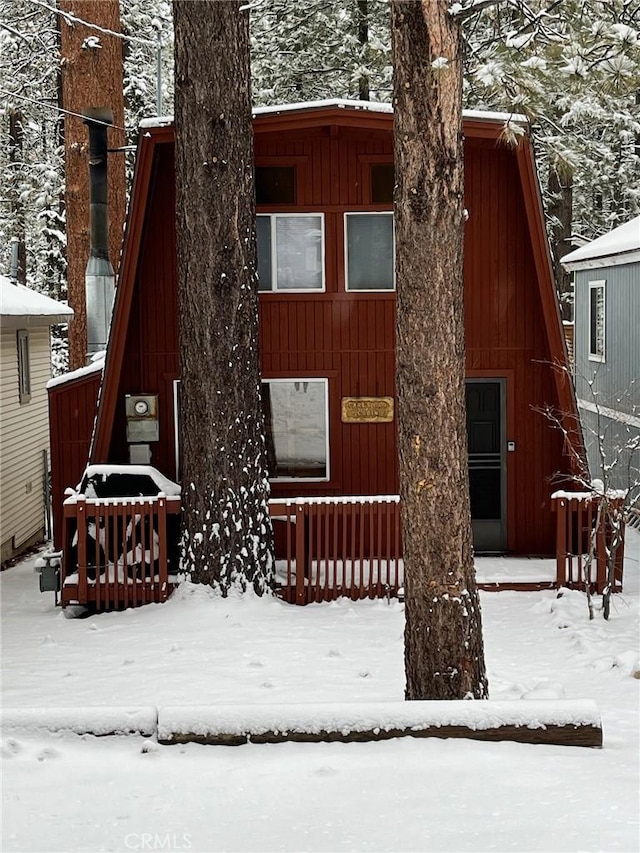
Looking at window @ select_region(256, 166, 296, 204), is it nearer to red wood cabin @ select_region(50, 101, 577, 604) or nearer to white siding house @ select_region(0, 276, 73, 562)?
red wood cabin @ select_region(50, 101, 577, 604)

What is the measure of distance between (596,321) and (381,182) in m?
7.52

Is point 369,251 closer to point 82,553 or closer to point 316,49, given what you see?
point 82,553

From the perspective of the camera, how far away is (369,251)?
40.0 ft

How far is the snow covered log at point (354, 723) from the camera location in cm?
522

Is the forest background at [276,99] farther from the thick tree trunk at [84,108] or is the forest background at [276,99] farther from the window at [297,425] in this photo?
the window at [297,425]

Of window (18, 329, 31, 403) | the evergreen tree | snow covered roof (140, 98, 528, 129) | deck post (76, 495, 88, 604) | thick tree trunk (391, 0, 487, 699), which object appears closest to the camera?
thick tree trunk (391, 0, 487, 699)

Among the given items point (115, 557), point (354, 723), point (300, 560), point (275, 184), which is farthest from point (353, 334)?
point (354, 723)

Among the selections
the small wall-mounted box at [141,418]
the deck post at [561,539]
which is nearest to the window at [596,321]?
the deck post at [561,539]

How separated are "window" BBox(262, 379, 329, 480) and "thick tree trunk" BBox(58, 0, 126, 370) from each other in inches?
193

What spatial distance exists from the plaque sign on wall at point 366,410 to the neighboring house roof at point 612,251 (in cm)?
470

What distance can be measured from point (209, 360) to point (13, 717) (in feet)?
17.0

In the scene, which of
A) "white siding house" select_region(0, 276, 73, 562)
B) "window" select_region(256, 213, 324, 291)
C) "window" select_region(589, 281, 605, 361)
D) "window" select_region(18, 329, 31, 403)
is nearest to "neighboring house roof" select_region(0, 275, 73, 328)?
"white siding house" select_region(0, 276, 73, 562)

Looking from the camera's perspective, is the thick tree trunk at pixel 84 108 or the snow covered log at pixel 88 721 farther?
the thick tree trunk at pixel 84 108

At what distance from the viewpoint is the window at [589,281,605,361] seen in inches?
688
